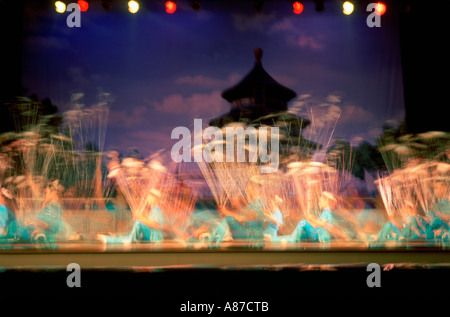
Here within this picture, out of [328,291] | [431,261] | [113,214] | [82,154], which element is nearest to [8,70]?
[82,154]

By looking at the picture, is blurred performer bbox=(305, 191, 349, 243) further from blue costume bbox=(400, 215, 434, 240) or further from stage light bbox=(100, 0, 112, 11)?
stage light bbox=(100, 0, 112, 11)

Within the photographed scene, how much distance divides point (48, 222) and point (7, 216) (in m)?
0.43

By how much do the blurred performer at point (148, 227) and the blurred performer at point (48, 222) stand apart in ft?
1.58

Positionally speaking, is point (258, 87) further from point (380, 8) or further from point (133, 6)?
point (133, 6)

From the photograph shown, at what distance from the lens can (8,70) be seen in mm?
4090

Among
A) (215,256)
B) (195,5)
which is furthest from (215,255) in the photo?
(195,5)

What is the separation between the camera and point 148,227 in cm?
392

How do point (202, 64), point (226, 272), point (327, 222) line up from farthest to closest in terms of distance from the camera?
point (202, 64) → point (327, 222) → point (226, 272)

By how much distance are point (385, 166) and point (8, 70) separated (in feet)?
14.1

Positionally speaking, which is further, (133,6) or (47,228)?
(133,6)

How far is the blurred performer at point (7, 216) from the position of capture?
3789 millimetres

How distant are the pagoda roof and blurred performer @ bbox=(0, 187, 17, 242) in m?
2.60

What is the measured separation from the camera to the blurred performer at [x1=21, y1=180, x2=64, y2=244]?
380 cm
